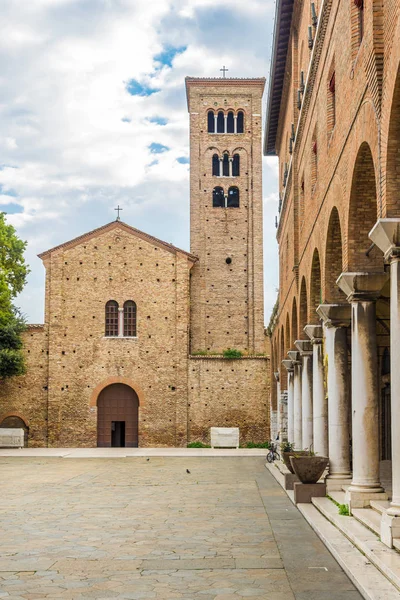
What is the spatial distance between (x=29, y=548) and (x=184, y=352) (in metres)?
28.5

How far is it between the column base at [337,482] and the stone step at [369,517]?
2.87 metres

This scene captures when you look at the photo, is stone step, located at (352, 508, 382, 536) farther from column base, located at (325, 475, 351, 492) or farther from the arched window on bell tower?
the arched window on bell tower

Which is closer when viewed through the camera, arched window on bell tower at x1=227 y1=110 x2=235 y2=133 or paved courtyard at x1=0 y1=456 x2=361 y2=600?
paved courtyard at x1=0 y1=456 x2=361 y2=600

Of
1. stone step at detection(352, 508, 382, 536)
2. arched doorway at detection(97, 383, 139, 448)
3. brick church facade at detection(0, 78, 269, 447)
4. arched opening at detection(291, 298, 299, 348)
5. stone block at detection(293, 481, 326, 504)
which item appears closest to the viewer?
stone step at detection(352, 508, 382, 536)

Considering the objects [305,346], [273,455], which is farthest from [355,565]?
[273,455]

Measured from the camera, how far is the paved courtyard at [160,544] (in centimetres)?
720

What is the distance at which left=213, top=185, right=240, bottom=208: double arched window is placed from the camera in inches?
1721

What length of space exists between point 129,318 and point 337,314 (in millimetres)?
25975

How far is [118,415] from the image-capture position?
37750mm

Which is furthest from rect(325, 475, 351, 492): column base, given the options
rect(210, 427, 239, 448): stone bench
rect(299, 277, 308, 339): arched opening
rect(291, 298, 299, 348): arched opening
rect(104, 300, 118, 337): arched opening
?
rect(104, 300, 118, 337): arched opening

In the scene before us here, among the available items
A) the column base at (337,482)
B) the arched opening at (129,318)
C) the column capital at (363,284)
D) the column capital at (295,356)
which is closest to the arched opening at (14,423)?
the arched opening at (129,318)

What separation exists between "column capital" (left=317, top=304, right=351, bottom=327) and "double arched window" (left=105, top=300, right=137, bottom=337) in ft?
83.9

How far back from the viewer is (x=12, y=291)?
32.7m

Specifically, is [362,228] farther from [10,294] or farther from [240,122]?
[240,122]
